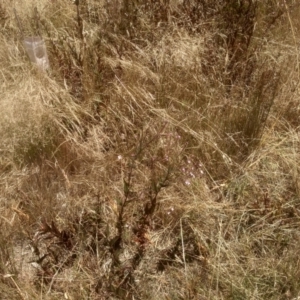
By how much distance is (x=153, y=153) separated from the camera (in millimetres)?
2105

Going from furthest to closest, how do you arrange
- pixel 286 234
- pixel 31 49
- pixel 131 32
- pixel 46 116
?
pixel 131 32 < pixel 31 49 < pixel 46 116 < pixel 286 234

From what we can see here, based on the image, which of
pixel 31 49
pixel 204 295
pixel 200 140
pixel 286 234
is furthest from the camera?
pixel 31 49

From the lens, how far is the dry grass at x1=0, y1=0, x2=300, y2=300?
5.72 ft

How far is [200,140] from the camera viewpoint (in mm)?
2123

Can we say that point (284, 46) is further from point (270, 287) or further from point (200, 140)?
point (270, 287)

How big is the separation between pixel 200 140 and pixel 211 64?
21.2 inches

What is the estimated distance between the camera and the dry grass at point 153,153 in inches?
68.6

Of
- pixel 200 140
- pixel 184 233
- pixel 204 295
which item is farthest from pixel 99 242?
pixel 200 140

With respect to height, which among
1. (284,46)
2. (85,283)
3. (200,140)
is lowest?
(85,283)

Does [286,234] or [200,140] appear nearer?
[286,234]

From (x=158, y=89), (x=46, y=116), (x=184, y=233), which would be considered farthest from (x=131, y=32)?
(x=184, y=233)

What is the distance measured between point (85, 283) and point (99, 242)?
0.18m

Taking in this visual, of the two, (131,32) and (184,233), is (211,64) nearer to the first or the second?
(131,32)

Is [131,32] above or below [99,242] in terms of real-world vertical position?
above
